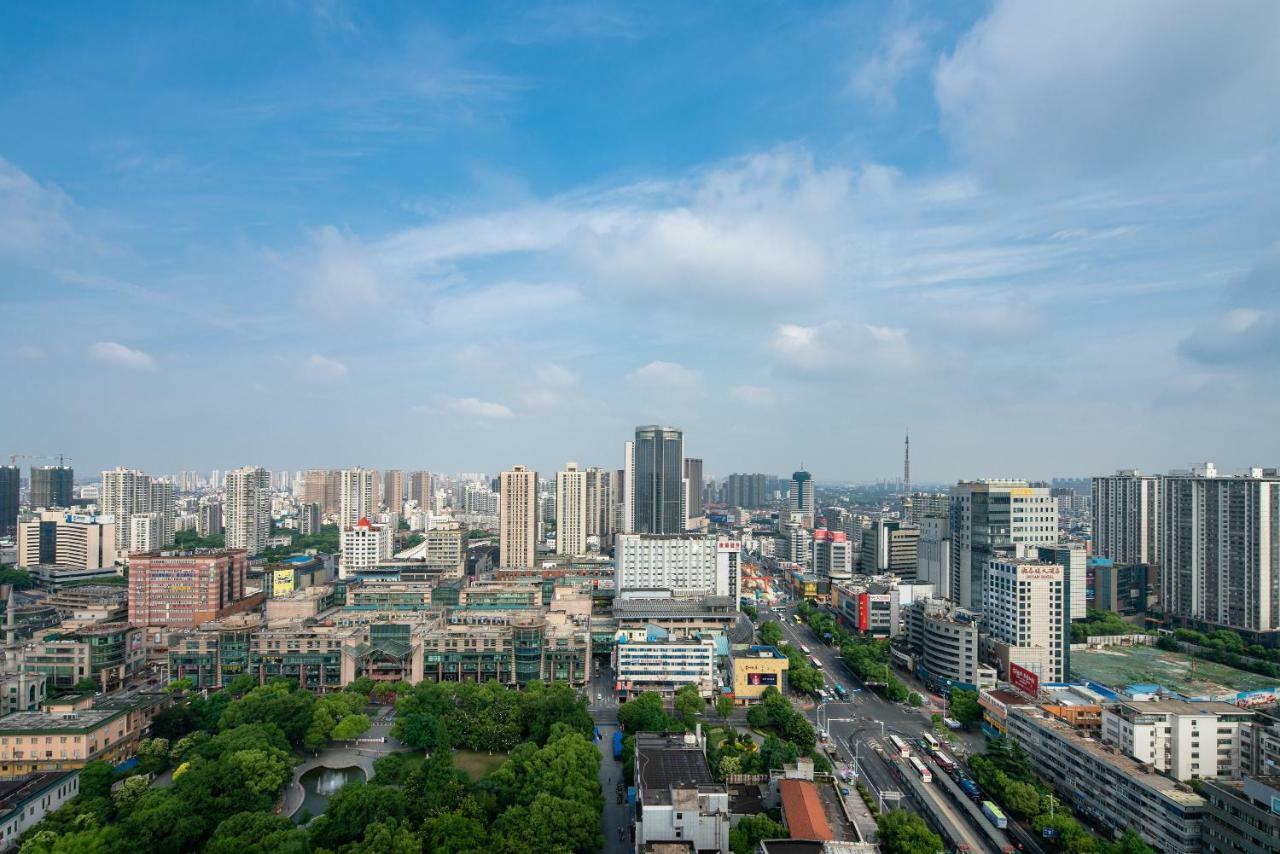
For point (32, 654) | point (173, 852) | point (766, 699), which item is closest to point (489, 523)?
point (32, 654)

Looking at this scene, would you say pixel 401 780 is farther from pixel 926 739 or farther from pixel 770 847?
pixel 926 739

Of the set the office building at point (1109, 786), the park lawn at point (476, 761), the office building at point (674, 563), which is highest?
the office building at point (674, 563)

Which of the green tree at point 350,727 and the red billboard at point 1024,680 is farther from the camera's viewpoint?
the red billboard at point 1024,680

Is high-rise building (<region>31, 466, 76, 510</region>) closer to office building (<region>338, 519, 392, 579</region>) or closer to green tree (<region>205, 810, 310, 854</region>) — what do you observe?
office building (<region>338, 519, 392, 579</region>)

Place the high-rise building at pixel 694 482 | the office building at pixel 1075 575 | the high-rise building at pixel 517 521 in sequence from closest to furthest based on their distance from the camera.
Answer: the office building at pixel 1075 575 < the high-rise building at pixel 517 521 < the high-rise building at pixel 694 482

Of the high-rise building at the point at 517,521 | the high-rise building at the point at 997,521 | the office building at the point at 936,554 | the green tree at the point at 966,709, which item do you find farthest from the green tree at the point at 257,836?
the high-rise building at the point at 517,521

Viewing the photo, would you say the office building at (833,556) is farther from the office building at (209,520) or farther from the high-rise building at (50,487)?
the high-rise building at (50,487)

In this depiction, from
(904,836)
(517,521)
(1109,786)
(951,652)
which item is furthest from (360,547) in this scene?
(1109,786)

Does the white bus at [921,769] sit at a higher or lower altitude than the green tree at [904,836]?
lower
